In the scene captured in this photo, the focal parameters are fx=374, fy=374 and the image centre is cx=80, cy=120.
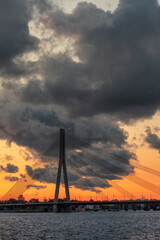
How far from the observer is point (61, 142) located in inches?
5940

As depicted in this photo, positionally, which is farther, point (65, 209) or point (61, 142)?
point (65, 209)

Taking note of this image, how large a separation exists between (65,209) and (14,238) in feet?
338

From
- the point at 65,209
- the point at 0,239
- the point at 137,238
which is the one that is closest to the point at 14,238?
the point at 0,239

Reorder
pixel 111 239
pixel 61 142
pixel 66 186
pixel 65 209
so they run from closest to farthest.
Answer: pixel 111 239
pixel 66 186
pixel 61 142
pixel 65 209

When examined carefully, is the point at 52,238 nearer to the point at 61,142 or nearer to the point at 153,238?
the point at 153,238

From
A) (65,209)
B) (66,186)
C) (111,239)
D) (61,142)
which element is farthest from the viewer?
(65,209)

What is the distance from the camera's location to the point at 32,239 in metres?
59.5

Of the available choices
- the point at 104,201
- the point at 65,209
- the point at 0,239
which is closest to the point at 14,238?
the point at 0,239

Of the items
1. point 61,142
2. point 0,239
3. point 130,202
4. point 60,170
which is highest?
point 61,142

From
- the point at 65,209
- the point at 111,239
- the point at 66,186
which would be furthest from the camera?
the point at 65,209

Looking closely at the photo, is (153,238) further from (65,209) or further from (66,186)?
(65,209)

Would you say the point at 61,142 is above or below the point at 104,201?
above

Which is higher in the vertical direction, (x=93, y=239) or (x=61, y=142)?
(x=61, y=142)

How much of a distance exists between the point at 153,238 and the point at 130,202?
72.6 m
